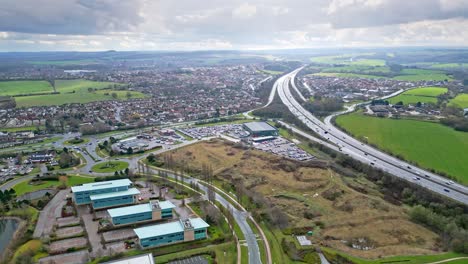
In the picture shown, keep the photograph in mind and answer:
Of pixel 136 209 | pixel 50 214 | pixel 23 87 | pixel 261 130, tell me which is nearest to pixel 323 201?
pixel 136 209

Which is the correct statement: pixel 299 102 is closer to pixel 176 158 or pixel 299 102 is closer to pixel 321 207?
pixel 176 158

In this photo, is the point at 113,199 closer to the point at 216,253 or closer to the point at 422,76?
the point at 216,253

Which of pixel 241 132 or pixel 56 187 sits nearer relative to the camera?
pixel 56 187

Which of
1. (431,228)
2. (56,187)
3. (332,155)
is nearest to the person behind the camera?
(431,228)

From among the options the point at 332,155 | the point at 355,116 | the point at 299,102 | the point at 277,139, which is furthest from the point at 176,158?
the point at 299,102

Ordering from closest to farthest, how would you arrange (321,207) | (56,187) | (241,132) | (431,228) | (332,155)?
(431,228), (321,207), (56,187), (332,155), (241,132)

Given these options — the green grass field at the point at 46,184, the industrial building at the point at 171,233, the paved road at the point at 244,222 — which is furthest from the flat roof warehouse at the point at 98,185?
the industrial building at the point at 171,233

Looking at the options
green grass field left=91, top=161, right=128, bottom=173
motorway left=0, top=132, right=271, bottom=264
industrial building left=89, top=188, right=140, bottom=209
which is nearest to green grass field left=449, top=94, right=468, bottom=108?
motorway left=0, top=132, right=271, bottom=264

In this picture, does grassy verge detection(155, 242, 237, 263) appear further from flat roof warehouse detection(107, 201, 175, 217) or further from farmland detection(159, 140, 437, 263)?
flat roof warehouse detection(107, 201, 175, 217)
